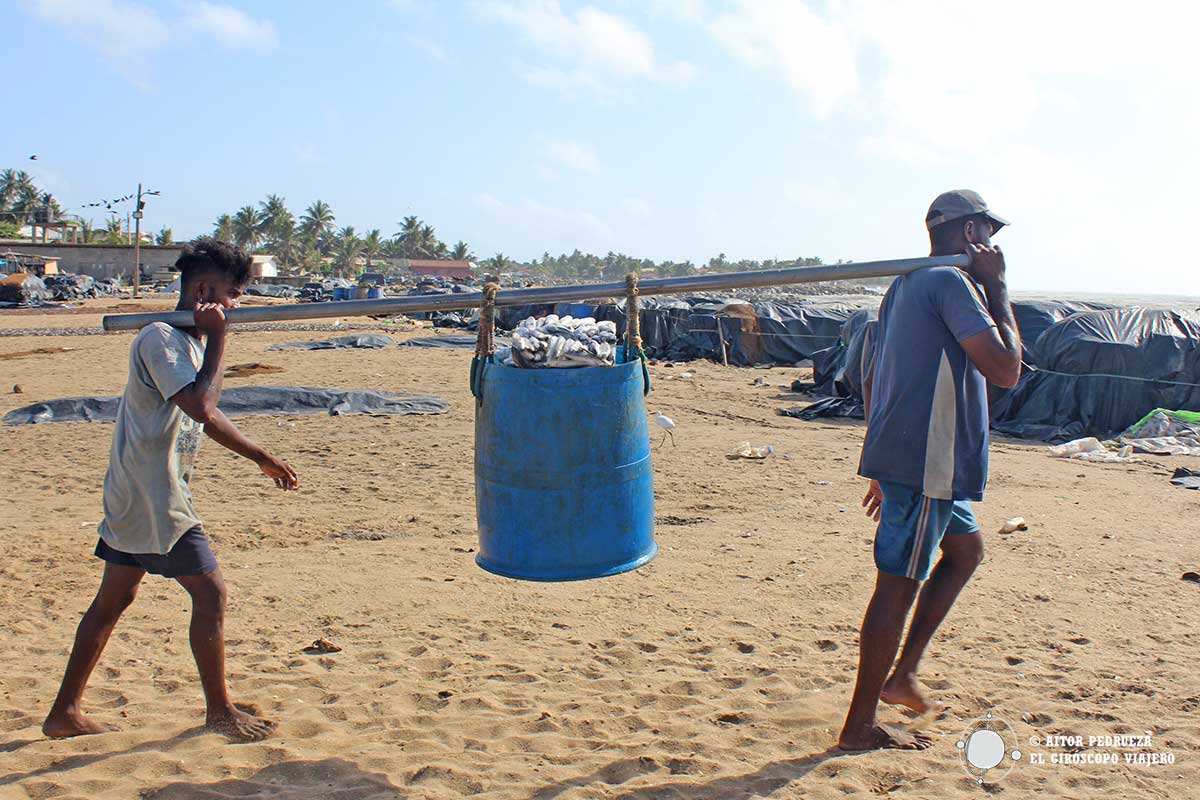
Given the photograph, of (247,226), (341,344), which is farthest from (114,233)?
(341,344)

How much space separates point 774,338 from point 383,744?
2023cm

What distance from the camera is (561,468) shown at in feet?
10.8

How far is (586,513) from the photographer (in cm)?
331

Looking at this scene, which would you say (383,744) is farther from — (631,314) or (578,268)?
(578,268)

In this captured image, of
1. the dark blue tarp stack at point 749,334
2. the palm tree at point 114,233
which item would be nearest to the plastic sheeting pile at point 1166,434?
the dark blue tarp stack at point 749,334

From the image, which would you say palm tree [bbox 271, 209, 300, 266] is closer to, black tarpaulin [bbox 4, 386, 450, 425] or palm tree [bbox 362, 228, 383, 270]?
palm tree [bbox 362, 228, 383, 270]

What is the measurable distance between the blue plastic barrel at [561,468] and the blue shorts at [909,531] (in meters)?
0.85

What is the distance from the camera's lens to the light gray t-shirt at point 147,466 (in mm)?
3229

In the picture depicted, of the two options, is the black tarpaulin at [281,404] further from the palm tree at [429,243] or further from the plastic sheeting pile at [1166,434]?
the palm tree at [429,243]

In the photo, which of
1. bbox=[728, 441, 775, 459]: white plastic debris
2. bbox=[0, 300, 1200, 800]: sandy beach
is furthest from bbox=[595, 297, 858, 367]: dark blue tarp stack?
bbox=[0, 300, 1200, 800]: sandy beach

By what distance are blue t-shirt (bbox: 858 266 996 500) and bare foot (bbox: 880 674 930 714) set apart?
74 centimetres

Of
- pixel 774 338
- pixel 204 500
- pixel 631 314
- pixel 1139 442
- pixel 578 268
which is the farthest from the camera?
pixel 578 268

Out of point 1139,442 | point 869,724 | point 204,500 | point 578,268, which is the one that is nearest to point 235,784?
point 869,724

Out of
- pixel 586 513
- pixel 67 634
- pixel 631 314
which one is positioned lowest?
pixel 67 634
